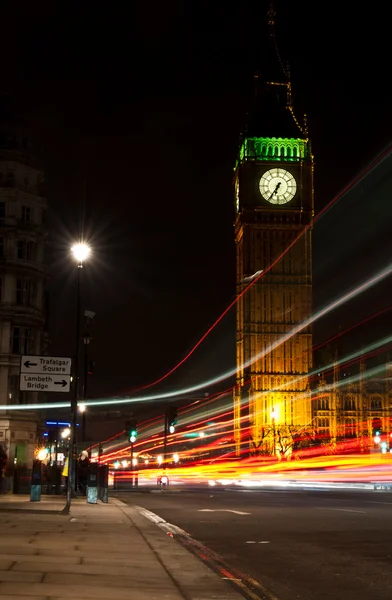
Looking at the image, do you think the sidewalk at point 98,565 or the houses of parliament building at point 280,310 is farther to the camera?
the houses of parliament building at point 280,310

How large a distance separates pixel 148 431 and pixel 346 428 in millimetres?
27501

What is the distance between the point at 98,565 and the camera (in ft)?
40.5

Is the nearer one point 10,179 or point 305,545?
point 305,545

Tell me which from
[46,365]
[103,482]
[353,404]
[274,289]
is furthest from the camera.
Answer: [353,404]

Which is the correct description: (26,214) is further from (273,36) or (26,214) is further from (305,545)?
(273,36)

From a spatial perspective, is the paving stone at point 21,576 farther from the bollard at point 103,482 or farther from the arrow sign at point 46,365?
the bollard at point 103,482

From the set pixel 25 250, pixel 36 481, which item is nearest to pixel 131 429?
pixel 25 250

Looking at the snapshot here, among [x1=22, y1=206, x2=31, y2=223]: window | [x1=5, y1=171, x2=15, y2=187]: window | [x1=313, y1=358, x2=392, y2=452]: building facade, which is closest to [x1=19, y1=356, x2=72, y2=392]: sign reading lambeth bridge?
[x1=22, y1=206, x2=31, y2=223]: window

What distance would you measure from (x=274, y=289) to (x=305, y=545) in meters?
105

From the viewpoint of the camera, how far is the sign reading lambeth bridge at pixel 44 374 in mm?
24453

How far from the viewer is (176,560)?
1368 cm

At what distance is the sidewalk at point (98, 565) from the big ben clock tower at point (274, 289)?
101 m

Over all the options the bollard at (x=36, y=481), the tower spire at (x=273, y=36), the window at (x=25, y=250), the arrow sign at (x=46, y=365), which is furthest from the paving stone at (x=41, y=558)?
the tower spire at (x=273, y=36)

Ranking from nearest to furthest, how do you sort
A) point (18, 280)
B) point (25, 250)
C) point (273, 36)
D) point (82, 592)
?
1. point (82, 592)
2. point (18, 280)
3. point (25, 250)
4. point (273, 36)
